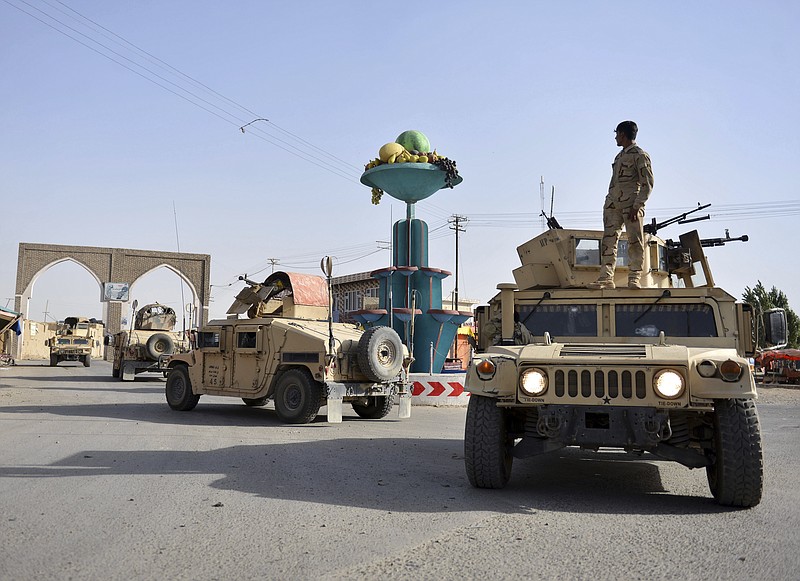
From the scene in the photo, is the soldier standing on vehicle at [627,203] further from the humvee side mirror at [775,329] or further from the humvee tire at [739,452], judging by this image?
the humvee tire at [739,452]

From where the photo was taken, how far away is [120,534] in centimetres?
418

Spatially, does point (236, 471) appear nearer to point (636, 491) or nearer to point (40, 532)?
point (40, 532)

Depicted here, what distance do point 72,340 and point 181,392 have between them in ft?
77.1

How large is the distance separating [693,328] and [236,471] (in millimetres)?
4263

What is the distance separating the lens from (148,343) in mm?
22469

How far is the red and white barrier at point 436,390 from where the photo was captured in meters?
15.7

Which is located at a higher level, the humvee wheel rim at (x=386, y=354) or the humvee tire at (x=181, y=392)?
the humvee wheel rim at (x=386, y=354)

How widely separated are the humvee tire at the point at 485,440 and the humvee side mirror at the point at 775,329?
263cm

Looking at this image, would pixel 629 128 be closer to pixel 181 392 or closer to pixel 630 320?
pixel 630 320

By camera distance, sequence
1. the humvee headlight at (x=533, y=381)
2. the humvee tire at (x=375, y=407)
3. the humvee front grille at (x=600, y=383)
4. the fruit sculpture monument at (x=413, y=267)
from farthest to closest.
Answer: the fruit sculpture monument at (x=413, y=267) < the humvee tire at (x=375, y=407) < the humvee headlight at (x=533, y=381) < the humvee front grille at (x=600, y=383)

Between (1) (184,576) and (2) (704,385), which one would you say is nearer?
(1) (184,576)

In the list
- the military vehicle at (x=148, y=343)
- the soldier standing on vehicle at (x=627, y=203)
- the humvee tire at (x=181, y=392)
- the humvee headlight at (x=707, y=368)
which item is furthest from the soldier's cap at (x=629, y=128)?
the military vehicle at (x=148, y=343)

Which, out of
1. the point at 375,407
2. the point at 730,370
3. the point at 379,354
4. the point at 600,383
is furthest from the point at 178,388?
the point at 730,370

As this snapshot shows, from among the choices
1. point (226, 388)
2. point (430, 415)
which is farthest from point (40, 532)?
point (430, 415)
